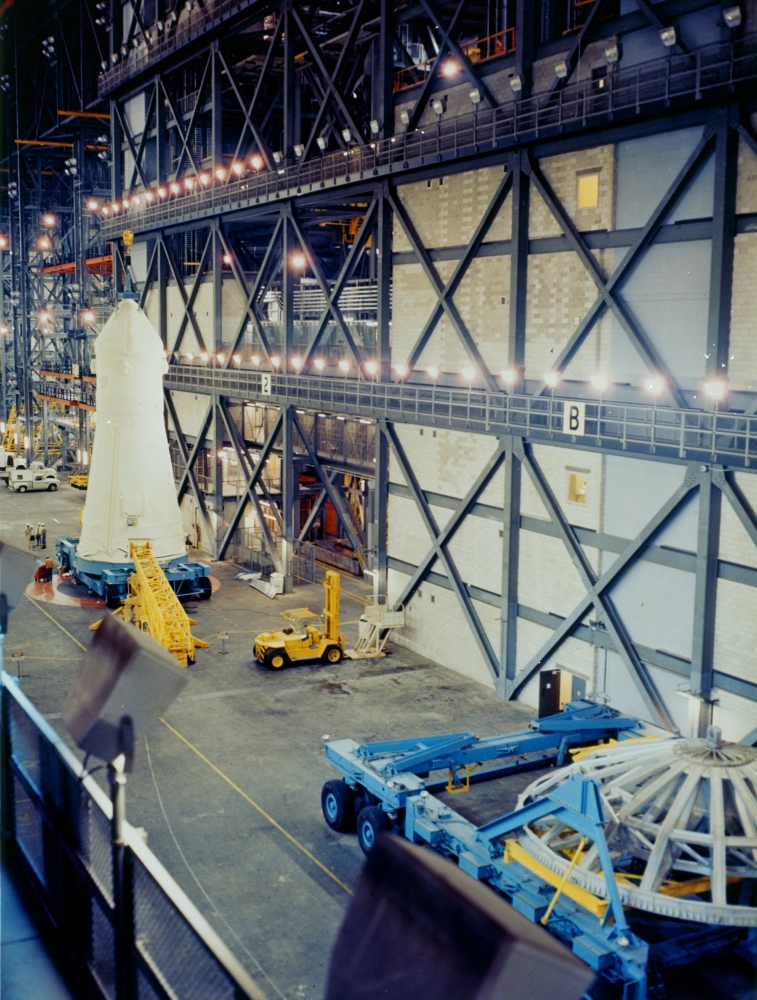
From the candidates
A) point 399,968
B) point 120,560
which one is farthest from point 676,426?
point 120,560

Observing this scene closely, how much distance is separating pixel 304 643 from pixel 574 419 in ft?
33.4

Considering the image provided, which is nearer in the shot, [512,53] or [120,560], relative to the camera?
[512,53]

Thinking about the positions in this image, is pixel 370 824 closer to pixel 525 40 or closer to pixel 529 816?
pixel 529 816

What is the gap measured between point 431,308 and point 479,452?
4.76 metres

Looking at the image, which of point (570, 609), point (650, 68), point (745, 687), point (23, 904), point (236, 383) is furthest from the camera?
point (236, 383)

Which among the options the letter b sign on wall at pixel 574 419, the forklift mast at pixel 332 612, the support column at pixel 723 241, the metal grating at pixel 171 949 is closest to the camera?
the metal grating at pixel 171 949

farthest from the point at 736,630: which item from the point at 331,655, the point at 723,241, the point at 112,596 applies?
the point at 112,596

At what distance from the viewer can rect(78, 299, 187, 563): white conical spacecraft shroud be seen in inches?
1387

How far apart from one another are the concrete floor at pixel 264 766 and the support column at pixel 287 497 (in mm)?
3069

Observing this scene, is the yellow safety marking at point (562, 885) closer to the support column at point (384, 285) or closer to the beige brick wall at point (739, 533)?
the beige brick wall at point (739, 533)

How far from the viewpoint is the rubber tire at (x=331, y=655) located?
2848cm

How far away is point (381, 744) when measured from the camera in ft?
61.1

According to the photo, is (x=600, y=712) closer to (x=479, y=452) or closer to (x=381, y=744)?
(x=381, y=744)

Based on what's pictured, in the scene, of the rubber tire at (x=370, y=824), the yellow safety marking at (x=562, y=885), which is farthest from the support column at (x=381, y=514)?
the yellow safety marking at (x=562, y=885)
